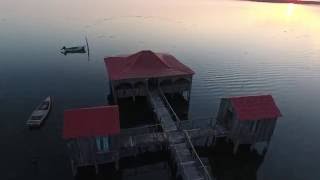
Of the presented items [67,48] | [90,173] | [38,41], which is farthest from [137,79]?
[38,41]

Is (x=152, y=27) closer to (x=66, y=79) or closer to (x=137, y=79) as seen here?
(x=66, y=79)

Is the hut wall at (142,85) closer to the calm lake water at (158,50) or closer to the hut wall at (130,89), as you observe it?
the hut wall at (130,89)

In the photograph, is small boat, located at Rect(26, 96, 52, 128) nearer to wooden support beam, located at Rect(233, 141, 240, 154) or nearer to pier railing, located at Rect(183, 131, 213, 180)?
pier railing, located at Rect(183, 131, 213, 180)

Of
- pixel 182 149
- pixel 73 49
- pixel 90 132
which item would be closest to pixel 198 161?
pixel 182 149

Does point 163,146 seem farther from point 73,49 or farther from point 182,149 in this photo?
point 73,49

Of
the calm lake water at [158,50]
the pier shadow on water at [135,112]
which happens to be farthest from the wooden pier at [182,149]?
the calm lake water at [158,50]

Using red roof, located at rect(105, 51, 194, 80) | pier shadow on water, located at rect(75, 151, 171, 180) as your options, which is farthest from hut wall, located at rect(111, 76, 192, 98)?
pier shadow on water, located at rect(75, 151, 171, 180)
